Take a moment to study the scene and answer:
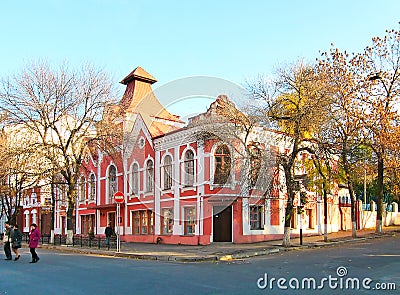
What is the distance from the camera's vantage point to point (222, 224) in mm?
29078

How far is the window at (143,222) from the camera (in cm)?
3475

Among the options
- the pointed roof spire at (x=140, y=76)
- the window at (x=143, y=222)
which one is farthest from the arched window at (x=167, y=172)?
the pointed roof spire at (x=140, y=76)

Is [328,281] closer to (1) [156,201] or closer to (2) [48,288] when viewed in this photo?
(2) [48,288]

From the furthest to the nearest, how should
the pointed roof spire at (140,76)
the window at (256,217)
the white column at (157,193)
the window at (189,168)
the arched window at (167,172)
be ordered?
the pointed roof spire at (140,76), the white column at (157,193), the arched window at (167,172), the window at (189,168), the window at (256,217)

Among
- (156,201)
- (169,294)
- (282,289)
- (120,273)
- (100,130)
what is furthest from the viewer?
(156,201)

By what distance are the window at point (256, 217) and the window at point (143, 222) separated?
27.8 feet

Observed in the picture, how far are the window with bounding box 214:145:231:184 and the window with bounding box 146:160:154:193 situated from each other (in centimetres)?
738

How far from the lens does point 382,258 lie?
1805 cm

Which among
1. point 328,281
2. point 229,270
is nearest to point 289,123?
point 229,270

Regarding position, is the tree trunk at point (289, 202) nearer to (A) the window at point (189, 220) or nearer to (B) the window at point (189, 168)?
(A) the window at point (189, 220)

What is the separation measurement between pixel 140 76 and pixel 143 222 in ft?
46.0

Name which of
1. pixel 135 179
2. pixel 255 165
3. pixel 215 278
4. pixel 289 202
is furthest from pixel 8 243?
pixel 135 179

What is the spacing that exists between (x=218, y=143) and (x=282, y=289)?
17569 millimetres

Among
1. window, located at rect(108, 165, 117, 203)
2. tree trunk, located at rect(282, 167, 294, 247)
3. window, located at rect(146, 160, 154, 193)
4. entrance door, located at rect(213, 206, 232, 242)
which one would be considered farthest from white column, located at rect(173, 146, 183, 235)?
window, located at rect(108, 165, 117, 203)
